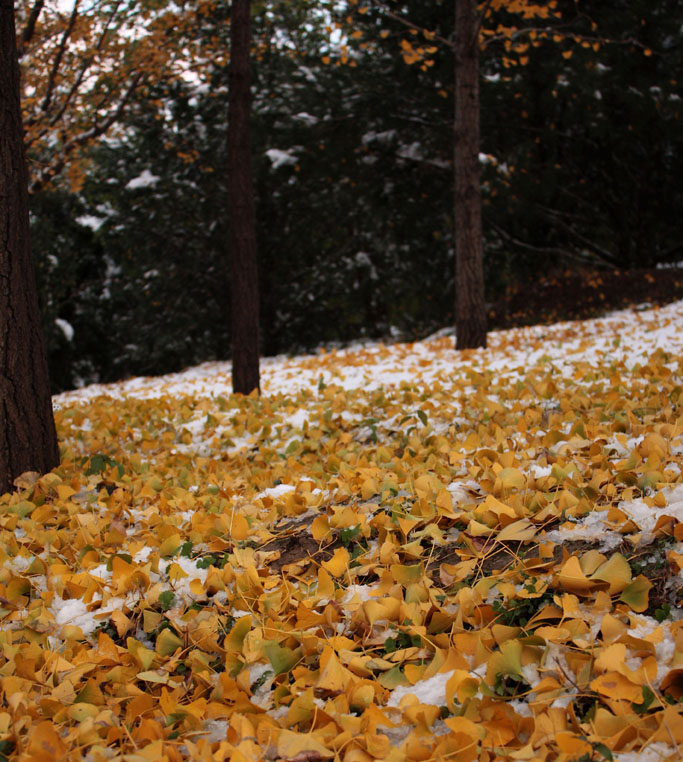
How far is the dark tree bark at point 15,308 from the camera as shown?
314cm

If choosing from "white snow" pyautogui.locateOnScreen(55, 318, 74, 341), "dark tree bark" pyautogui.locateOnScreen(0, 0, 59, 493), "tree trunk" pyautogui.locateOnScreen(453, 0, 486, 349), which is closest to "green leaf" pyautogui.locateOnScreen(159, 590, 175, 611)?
"dark tree bark" pyautogui.locateOnScreen(0, 0, 59, 493)

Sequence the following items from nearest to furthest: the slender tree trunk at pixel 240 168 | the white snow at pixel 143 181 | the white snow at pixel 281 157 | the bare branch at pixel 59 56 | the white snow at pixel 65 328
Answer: the slender tree trunk at pixel 240 168
the bare branch at pixel 59 56
the white snow at pixel 281 157
the white snow at pixel 143 181
the white snow at pixel 65 328

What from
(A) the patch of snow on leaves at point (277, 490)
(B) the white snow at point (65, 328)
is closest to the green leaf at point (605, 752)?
(A) the patch of snow on leaves at point (277, 490)

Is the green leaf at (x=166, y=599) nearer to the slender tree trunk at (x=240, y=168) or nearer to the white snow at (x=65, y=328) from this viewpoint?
the slender tree trunk at (x=240, y=168)

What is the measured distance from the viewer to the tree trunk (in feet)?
22.3

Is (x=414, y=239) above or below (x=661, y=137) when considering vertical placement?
below

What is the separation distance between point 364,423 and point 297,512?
139 centimetres

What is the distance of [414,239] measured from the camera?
12211 mm

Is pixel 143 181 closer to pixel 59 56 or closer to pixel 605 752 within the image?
pixel 59 56

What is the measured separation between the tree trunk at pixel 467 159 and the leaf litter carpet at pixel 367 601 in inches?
151

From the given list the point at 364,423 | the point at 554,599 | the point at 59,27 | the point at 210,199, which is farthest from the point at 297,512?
the point at 210,199

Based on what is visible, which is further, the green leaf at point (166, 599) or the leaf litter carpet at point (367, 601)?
the green leaf at point (166, 599)

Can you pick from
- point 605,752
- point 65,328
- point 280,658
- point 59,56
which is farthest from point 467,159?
point 65,328

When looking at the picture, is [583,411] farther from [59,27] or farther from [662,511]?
[59,27]
